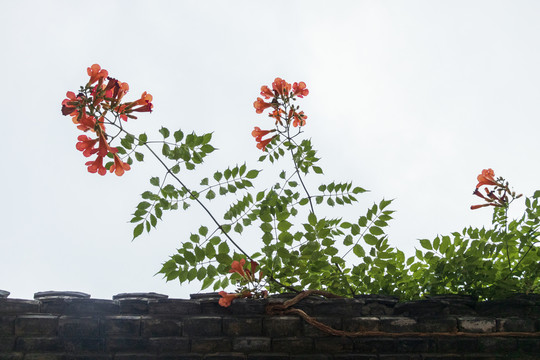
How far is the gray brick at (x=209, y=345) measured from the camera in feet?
9.36

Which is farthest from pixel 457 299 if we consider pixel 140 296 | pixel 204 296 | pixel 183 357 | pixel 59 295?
pixel 59 295

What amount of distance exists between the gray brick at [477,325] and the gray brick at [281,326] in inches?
36.3

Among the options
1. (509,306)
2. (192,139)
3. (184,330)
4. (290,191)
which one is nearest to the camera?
(184,330)

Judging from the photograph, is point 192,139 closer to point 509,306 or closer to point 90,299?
point 90,299

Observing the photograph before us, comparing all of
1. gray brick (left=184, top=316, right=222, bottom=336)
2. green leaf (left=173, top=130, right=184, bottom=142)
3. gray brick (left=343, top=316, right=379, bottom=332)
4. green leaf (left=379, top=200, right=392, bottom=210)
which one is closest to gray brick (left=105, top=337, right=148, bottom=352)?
gray brick (left=184, top=316, right=222, bottom=336)

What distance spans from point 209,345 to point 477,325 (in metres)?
1.51

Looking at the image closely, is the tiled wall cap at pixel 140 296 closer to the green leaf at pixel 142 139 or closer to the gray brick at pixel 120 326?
the gray brick at pixel 120 326

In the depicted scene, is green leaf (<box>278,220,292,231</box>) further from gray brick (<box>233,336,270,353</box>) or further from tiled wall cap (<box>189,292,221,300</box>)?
gray brick (<box>233,336,270,353</box>)

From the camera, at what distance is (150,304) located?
2957 millimetres

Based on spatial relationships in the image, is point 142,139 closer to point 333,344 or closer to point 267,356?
point 267,356

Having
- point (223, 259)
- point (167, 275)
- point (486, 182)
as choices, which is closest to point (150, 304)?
point (167, 275)

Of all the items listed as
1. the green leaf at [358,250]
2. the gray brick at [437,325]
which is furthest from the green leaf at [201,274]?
the gray brick at [437,325]

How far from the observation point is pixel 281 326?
2906 mm

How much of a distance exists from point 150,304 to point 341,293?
1.25 metres
